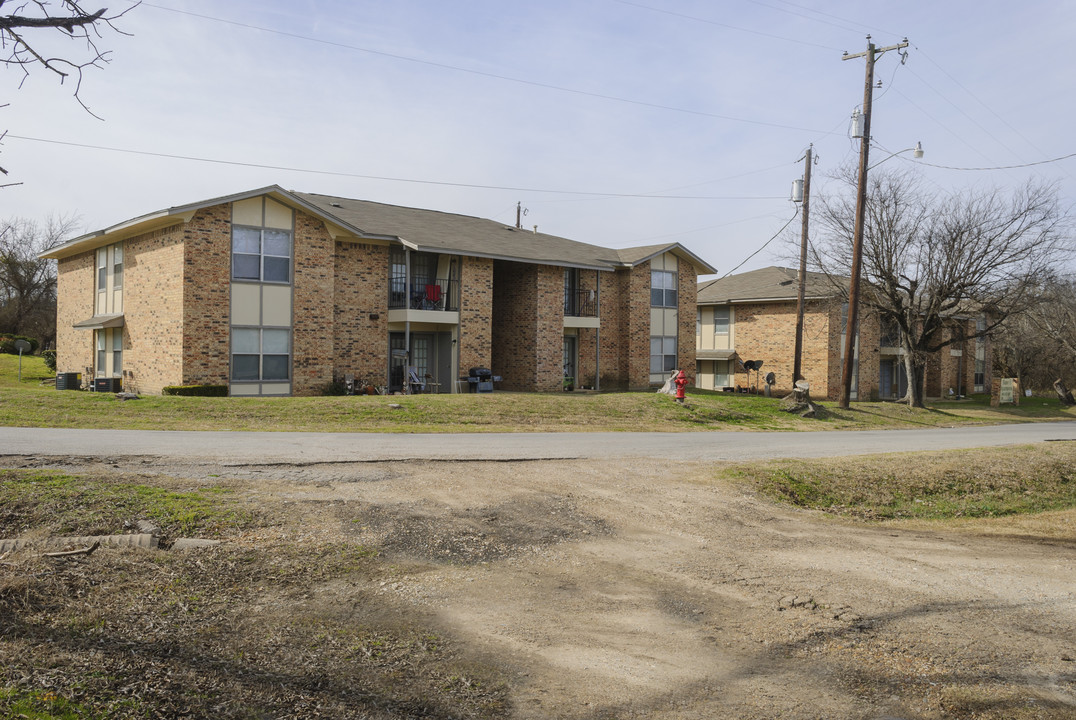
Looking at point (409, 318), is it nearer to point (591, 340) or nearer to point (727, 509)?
point (591, 340)

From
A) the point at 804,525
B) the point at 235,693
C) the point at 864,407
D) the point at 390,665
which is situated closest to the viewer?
the point at 235,693

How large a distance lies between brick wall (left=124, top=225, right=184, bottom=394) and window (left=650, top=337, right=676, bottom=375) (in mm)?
19673

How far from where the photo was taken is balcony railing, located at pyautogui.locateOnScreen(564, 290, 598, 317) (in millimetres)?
31859

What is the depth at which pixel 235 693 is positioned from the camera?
4.01 m

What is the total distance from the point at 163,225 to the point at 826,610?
22.4 metres

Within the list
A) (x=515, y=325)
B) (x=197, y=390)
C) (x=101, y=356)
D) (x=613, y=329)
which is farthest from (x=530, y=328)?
(x=101, y=356)

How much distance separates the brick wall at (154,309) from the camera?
21.9 metres

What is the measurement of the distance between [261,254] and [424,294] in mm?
5975

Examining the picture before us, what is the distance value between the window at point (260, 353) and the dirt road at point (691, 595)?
41.7ft

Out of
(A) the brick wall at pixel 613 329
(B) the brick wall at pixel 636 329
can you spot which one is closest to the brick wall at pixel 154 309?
(A) the brick wall at pixel 613 329

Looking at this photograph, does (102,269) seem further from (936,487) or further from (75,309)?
(936,487)

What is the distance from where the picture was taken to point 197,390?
69.9 ft

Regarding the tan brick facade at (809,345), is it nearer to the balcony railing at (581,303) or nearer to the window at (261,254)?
→ the balcony railing at (581,303)

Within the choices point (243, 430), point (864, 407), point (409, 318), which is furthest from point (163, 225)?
point (864, 407)
